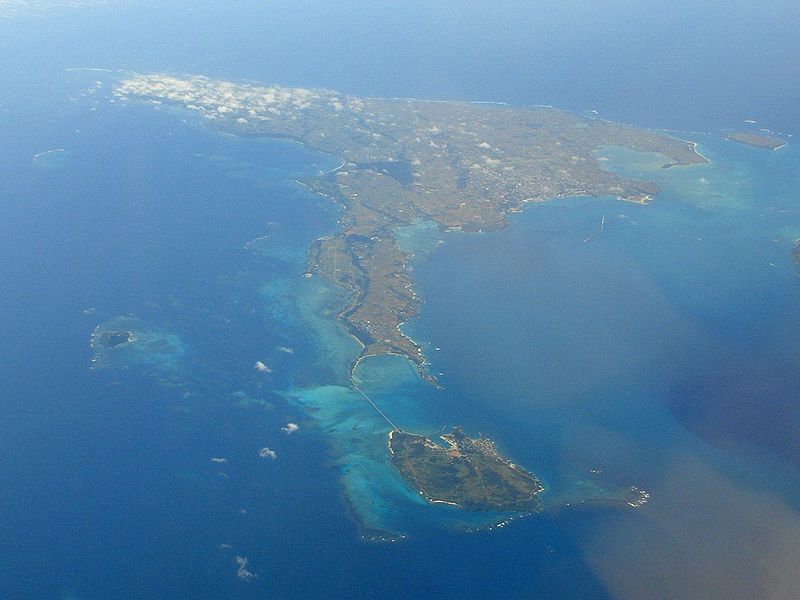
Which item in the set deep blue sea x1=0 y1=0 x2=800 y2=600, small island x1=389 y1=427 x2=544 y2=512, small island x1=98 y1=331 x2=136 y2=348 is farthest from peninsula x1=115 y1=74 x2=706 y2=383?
small island x1=98 y1=331 x2=136 y2=348

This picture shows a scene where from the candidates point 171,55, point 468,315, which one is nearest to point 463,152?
point 468,315

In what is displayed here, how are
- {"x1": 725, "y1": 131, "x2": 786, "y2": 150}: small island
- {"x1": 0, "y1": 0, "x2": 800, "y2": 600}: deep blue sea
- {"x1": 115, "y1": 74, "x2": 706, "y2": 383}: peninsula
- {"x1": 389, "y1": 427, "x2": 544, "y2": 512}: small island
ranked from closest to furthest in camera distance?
{"x1": 0, "y1": 0, "x2": 800, "y2": 600}: deep blue sea
{"x1": 389, "y1": 427, "x2": 544, "y2": 512}: small island
{"x1": 115, "y1": 74, "x2": 706, "y2": 383}: peninsula
{"x1": 725, "y1": 131, "x2": 786, "y2": 150}: small island

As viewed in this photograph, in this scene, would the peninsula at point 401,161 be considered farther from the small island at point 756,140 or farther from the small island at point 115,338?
the small island at point 115,338

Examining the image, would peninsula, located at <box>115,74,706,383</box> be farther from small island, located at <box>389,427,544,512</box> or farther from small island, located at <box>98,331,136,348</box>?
small island, located at <box>98,331,136,348</box>

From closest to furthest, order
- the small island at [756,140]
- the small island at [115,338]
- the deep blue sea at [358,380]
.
Answer: the deep blue sea at [358,380], the small island at [115,338], the small island at [756,140]

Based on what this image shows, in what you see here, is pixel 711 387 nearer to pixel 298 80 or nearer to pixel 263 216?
pixel 263 216

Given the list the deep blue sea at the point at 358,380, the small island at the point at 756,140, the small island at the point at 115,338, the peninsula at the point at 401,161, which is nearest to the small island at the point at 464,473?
the deep blue sea at the point at 358,380

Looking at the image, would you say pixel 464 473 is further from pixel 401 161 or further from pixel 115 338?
pixel 401 161
